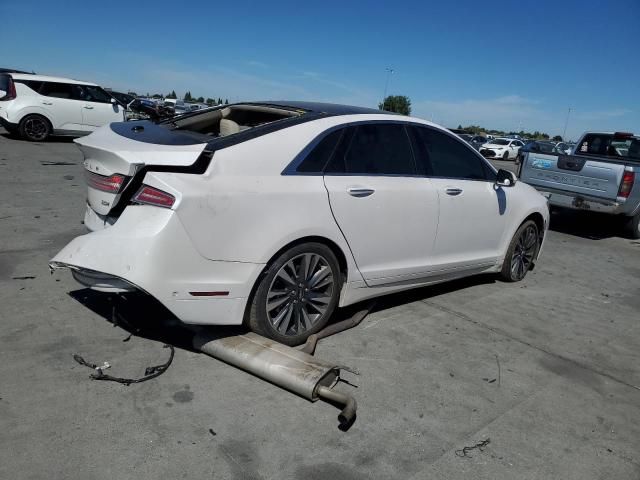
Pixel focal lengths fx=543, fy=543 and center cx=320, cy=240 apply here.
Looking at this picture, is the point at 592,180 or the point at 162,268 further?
the point at 592,180

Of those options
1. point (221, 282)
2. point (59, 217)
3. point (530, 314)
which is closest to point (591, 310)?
point (530, 314)

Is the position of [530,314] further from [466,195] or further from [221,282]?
[221,282]

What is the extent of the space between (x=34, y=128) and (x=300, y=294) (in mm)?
13681

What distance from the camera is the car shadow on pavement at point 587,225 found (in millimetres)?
10208

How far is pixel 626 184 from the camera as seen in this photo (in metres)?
8.92

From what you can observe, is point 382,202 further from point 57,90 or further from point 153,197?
point 57,90

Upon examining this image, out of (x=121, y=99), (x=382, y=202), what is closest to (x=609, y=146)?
(x=382, y=202)

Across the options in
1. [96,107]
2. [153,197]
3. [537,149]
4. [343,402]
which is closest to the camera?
[343,402]

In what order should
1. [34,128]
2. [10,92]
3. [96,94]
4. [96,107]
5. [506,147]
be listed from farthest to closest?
[506,147], [96,94], [96,107], [34,128], [10,92]

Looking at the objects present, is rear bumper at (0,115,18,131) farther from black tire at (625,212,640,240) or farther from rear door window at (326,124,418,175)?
black tire at (625,212,640,240)

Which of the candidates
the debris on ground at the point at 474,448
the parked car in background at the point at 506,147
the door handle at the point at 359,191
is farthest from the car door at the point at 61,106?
the parked car in background at the point at 506,147

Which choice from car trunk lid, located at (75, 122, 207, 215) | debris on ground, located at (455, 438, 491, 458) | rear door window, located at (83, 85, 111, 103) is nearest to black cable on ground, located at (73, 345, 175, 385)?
car trunk lid, located at (75, 122, 207, 215)

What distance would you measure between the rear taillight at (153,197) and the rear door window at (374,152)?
119 cm

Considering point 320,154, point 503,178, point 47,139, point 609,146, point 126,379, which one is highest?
point 609,146
